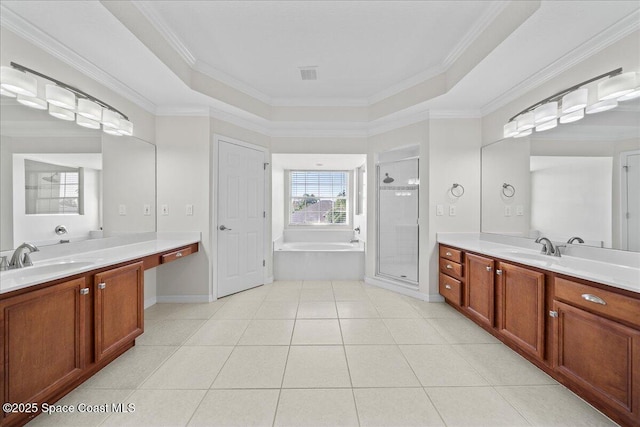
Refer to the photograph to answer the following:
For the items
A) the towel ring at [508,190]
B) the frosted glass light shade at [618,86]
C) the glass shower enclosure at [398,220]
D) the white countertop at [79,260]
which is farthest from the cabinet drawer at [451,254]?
the white countertop at [79,260]

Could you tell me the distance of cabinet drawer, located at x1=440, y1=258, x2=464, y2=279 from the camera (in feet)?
9.23

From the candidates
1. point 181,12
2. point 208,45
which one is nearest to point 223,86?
point 208,45

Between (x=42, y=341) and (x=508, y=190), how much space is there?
3928 millimetres

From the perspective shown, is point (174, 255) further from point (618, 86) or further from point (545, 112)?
point (618, 86)

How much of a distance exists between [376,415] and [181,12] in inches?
128

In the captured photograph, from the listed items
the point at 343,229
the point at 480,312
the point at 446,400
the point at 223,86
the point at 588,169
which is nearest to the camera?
the point at 446,400

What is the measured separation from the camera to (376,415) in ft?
4.76

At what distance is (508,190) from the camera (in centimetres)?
279

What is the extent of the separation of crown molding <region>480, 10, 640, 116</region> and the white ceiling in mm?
26

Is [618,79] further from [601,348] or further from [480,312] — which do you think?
[480,312]

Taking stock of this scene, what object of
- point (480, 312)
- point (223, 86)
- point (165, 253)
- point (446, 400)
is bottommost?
point (446, 400)

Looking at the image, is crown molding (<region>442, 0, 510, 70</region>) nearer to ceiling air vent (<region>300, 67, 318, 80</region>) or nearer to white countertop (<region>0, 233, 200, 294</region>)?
ceiling air vent (<region>300, 67, 318, 80</region>)

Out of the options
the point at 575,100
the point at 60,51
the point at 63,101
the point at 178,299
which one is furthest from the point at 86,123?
the point at 575,100

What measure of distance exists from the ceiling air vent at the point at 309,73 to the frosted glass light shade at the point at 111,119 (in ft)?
6.48
